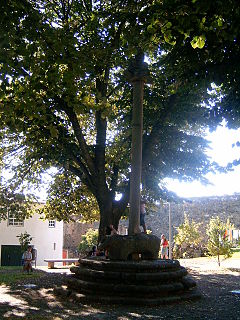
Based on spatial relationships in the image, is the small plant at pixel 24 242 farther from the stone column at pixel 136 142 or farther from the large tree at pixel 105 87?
the stone column at pixel 136 142

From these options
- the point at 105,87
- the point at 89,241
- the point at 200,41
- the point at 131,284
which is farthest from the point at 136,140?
the point at 89,241

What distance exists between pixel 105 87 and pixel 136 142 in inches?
206

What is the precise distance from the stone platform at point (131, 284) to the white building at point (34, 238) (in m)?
24.3

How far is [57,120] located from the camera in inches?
498

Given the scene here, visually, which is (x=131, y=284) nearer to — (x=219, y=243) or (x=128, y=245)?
(x=128, y=245)

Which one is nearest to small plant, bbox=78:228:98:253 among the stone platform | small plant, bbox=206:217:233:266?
small plant, bbox=206:217:233:266

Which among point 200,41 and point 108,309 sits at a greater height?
point 200,41

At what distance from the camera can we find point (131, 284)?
302 inches

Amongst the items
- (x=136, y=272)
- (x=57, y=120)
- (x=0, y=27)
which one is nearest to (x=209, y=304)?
(x=136, y=272)

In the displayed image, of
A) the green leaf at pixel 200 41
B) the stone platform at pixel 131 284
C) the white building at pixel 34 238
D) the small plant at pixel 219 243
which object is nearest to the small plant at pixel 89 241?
the white building at pixel 34 238

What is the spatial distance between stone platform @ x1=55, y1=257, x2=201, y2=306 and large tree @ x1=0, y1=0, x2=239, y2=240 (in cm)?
325

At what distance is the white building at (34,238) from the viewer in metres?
31.5

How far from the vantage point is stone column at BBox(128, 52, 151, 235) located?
901 cm

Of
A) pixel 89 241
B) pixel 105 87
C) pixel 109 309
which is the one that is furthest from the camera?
pixel 89 241
